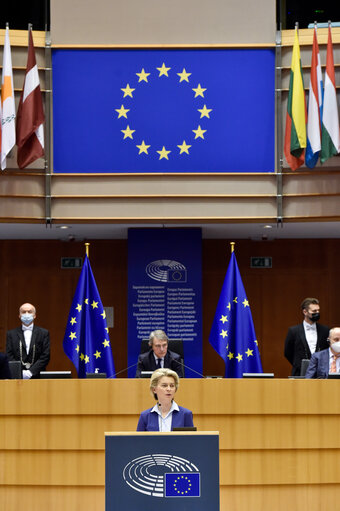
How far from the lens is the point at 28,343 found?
37.3 feet

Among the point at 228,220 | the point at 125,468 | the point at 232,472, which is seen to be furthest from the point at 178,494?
the point at 228,220

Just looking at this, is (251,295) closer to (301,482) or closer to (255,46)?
(255,46)

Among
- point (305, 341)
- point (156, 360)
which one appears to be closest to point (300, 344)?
point (305, 341)

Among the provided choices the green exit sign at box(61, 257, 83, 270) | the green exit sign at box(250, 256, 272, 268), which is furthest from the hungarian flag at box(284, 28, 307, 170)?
the green exit sign at box(61, 257, 83, 270)

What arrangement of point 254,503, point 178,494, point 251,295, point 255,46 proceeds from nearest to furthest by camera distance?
point 178,494 → point 254,503 → point 255,46 → point 251,295

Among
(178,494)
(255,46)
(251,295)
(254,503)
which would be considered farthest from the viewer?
(251,295)

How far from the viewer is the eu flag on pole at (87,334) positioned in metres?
11.3

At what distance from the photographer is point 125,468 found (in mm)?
6527

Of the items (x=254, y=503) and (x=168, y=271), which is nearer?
(x=254, y=503)

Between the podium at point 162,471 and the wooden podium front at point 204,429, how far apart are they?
250 cm

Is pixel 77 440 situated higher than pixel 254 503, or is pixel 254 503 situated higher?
pixel 77 440

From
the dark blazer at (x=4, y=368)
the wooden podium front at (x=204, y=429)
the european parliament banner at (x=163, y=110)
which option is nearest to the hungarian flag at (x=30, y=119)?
the european parliament banner at (x=163, y=110)

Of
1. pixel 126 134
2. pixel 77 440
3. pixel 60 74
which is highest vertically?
pixel 60 74

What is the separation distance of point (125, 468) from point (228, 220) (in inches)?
284
